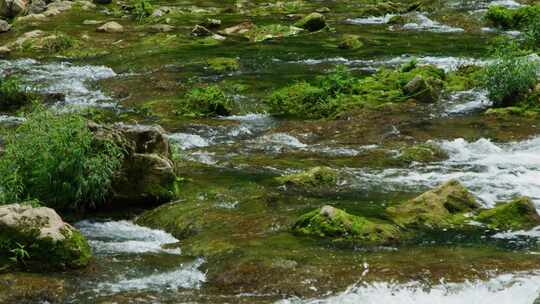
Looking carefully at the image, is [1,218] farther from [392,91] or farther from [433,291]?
[392,91]

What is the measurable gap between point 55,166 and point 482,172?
8239 mm

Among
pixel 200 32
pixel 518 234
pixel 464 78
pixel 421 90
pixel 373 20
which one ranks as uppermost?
pixel 518 234

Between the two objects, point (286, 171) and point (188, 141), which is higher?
point (286, 171)

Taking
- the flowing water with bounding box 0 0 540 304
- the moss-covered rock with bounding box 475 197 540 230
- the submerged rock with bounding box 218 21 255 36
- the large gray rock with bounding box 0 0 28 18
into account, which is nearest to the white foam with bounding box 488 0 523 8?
the flowing water with bounding box 0 0 540 304

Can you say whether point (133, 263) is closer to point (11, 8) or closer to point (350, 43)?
point (350, 43)

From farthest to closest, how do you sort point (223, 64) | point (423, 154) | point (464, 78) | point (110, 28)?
point (110, 28), point (223, 64), point (464, 78), point (423, 154)

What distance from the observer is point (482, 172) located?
1547 centimetres

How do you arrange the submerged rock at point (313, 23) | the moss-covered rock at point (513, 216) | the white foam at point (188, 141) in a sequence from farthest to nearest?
the submerged rock at point (313, 23), the white foam at point (188, 141), the moss-covered rock at point (513, 216)

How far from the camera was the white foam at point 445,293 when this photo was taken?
9453mm

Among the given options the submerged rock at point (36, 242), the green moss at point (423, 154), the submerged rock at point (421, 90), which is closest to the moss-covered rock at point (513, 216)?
the green moss at point (423, 154)

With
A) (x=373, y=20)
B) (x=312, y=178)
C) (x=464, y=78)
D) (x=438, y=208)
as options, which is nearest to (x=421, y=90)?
(x=464, y=78)

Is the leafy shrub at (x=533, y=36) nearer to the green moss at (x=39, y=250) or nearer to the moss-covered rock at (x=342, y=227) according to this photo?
the moss-covered rock at (x=342, y=227)

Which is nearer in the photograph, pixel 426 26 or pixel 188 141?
pixel 188 141

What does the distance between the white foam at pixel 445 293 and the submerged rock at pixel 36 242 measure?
3.21m
